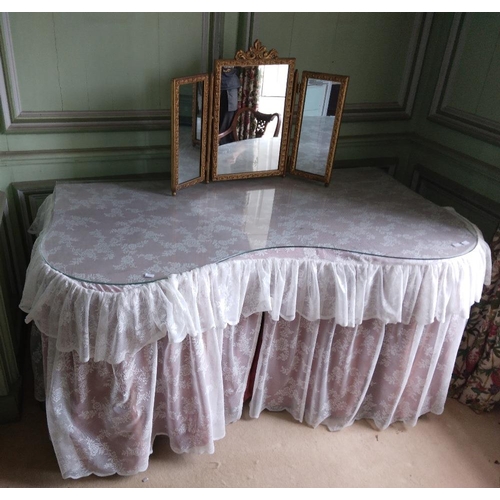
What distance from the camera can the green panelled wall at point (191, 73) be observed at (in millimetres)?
1526

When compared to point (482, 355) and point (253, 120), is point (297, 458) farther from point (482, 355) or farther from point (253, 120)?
point (253, 120)

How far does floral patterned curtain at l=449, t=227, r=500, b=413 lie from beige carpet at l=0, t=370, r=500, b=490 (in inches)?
4.1

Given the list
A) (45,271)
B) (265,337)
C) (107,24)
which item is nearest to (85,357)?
(45,271)

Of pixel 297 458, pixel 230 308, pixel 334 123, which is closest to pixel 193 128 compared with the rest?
pixel 334 123

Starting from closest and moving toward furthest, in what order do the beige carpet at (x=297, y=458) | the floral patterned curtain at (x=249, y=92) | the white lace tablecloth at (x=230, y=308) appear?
the white lace tablecloth at (x=230, y=308), the beige carpet at (x=297, y=458), the floral patterned curtain at (x=249, y=92)

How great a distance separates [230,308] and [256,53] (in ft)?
2.67

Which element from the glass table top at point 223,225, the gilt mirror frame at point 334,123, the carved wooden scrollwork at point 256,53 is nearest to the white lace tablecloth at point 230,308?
the glass table top at point 223,225

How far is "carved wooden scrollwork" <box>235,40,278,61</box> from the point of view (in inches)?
60.1

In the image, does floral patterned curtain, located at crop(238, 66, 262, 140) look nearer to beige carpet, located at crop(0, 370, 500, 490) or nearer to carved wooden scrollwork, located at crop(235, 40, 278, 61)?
carved wooden scrollwork, located at crop(235, 40, 278, 61)

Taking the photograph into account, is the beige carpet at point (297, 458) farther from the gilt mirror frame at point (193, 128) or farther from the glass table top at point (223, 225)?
the gilt mirror frame at point (193, 128)

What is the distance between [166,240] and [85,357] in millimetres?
370

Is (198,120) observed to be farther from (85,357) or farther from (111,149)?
(85,357)

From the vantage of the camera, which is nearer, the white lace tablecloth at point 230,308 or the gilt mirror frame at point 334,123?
the white lace tablecloth at point 230,308

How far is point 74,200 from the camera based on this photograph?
1529 millimetres
